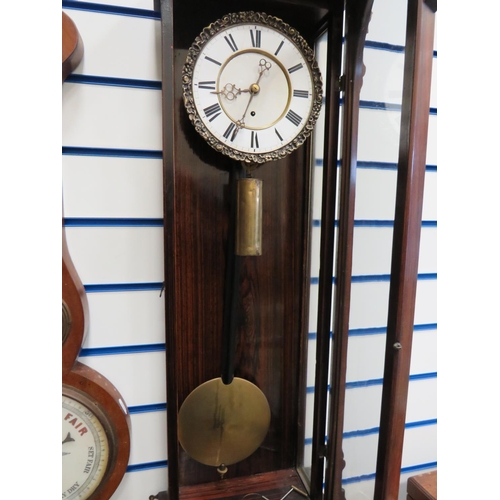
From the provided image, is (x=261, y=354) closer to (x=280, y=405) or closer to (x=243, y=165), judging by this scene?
(x=280, y=405)

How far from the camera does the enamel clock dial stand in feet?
2.26

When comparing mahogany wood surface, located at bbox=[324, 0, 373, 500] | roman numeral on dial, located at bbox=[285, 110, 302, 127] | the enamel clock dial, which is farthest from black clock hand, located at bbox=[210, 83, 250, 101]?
mahogany wood surface, located at bbox=[324, 0, 373, 500]

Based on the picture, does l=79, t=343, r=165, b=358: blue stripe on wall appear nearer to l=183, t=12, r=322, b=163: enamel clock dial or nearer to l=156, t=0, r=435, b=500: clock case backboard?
l=156, t=0, r=435, b=500: clock case backboard

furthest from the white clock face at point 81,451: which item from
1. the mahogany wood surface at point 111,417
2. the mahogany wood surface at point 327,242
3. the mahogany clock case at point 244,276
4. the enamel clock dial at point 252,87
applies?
the enamel clock dial at point 252,87

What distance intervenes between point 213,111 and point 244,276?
1.20ft

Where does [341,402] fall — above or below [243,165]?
below

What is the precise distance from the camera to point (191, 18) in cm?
75

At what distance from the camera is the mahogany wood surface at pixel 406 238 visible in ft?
1.81

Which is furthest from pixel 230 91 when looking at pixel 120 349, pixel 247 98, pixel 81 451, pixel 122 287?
pixel 81 451

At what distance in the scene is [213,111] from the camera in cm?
70

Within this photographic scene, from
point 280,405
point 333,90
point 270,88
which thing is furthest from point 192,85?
point 280,405

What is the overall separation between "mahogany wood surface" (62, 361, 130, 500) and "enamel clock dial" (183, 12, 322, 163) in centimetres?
54

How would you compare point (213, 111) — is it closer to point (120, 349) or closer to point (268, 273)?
point (268, 273)

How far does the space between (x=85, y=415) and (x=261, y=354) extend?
401 mm
